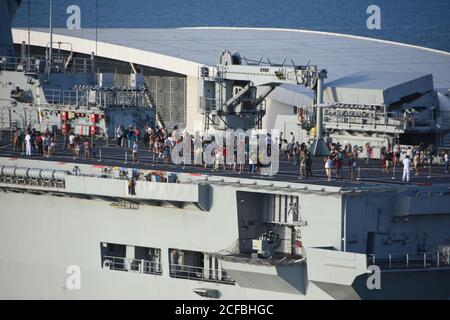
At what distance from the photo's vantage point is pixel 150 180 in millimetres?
46188

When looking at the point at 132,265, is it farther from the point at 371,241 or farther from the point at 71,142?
the point at 71,142

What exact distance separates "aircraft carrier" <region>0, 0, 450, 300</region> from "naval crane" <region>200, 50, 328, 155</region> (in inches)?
2.3

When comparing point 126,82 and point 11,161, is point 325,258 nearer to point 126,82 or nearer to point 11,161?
point 11,161

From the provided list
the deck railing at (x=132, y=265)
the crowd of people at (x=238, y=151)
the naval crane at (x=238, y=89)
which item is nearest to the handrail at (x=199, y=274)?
the deck railing at (x=132, y=265)

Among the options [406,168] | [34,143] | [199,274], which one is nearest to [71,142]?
[34,143]

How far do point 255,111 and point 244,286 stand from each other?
11.7 meters

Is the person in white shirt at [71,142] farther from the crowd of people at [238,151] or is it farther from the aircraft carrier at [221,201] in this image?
the aircraft carrier at [221,201]

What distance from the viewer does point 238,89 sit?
5412cm

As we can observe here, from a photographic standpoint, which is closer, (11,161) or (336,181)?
(336,181)

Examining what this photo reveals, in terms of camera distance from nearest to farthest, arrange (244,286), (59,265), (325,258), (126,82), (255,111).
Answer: (325,258) < (244,286) < (59,265) < (255,111) < (126,82)

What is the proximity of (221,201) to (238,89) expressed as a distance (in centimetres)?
1049

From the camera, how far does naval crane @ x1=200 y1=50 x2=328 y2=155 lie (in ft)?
173

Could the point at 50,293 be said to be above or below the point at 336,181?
below

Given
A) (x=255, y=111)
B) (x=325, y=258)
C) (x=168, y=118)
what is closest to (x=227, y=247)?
(x=325, y=258)
